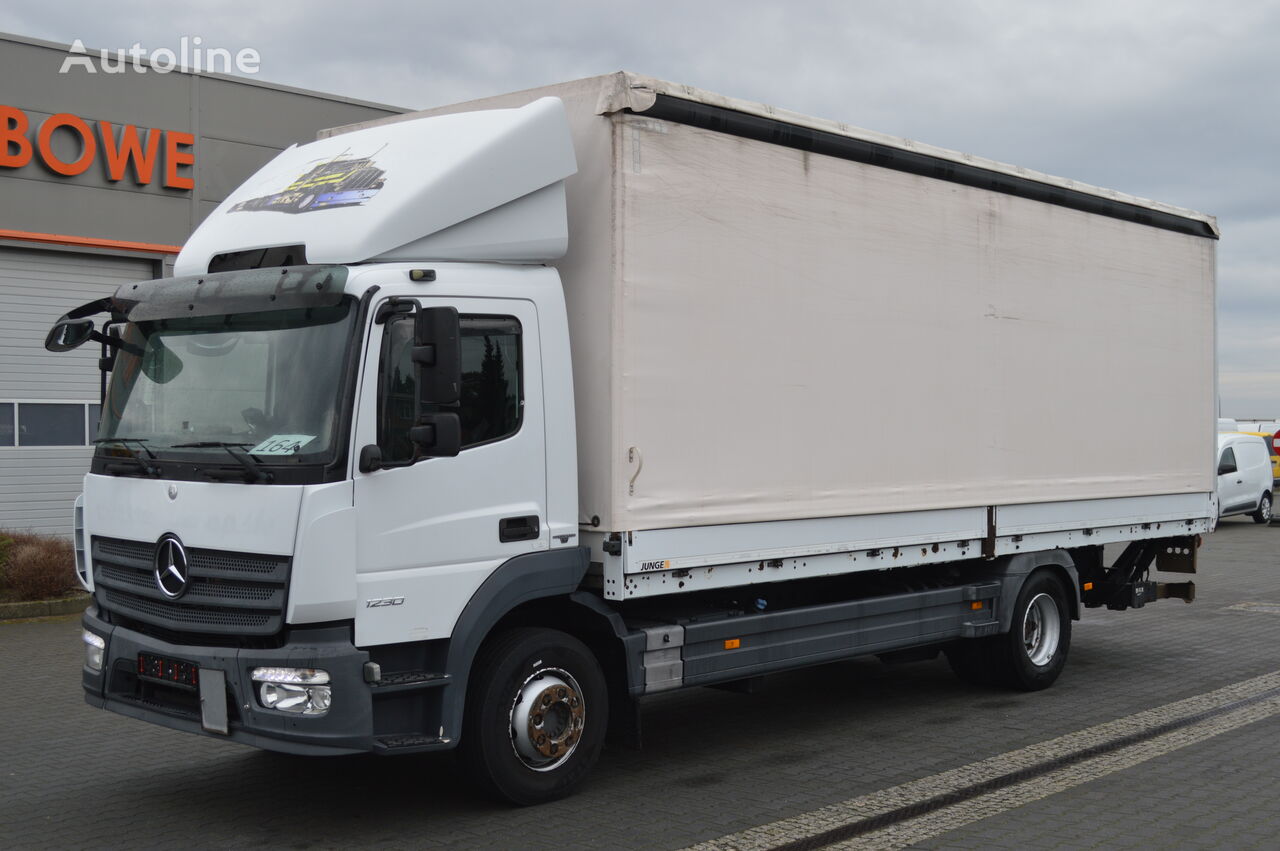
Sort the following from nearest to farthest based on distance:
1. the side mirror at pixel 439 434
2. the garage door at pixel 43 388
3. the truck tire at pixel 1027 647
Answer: the side mirror at pixel 439 434 → the truck tire at pixel 1027 647 → the garage door at pixel 43 388

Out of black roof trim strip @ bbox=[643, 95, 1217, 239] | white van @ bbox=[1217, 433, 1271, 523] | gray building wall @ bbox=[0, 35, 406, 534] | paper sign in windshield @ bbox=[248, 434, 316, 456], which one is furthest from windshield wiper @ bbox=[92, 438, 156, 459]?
white van @ bbox=[1217, 433, 1271, 523]

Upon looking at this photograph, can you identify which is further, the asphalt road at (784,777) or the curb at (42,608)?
the curb at (42,608)

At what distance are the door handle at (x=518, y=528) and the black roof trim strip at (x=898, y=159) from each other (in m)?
2.16

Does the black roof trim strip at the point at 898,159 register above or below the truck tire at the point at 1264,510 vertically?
above

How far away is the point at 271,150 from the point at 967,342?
1209 centimetres

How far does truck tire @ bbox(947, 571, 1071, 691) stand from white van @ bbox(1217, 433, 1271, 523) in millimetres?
16766

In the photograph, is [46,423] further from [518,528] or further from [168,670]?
[518,528]

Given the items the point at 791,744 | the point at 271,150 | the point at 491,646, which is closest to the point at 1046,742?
the point at 791,744

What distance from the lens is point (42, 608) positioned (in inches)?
515

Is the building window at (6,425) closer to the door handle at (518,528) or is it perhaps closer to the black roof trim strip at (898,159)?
the door handle at (518,528)

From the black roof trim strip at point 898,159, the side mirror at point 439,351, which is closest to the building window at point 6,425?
the black roof trim strip at point 898,159

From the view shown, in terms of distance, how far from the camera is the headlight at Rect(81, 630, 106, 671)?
659 cm

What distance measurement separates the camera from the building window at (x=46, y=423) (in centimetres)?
1625

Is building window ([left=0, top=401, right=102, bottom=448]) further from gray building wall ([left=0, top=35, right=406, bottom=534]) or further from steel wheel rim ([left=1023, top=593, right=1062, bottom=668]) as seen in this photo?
steel wheel rim ([left=1023, top=593, right=1062, bottom=668])
